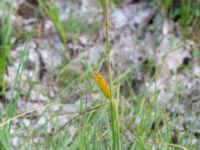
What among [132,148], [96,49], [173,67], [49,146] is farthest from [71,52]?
[132,148]

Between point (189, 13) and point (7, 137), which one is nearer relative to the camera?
point (7, 137)

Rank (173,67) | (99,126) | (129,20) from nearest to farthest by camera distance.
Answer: (99,126), (173,67), (129,20)

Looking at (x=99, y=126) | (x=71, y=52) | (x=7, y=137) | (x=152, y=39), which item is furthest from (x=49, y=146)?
(x=152, y=39)

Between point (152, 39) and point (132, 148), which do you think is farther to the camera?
point (152, 39)

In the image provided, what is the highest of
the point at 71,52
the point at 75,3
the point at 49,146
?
the point at 75,3

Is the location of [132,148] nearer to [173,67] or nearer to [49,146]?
[49,146]

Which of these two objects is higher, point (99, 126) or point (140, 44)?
point (140, 44)

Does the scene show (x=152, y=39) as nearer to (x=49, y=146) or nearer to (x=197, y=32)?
(x=197, y=32)

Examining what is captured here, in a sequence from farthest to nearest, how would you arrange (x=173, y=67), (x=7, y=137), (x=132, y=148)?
(x=173, y=67), (x=132, y=148), (x=7, y=137)

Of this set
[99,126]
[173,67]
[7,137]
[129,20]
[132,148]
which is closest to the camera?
[7,137]
